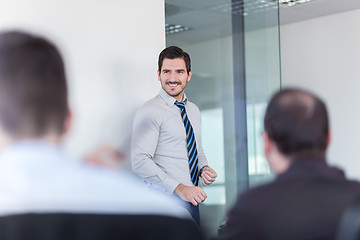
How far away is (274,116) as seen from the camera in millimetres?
1614

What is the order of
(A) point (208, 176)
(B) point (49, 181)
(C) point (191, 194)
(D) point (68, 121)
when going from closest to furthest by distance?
(B) point (49, 181) < (D) point (68, 121) < (C) point (191, 194) < (A) point (208, 176)

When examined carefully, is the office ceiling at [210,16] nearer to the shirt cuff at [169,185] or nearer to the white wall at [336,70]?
the shirt cuff at [169,185]

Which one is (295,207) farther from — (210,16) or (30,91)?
(210,16)

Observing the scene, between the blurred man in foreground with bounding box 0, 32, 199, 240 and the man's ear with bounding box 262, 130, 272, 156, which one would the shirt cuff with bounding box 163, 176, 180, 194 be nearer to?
the man's ear with bounding box 262, 130, 272, 156

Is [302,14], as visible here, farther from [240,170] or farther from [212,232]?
[212,232]

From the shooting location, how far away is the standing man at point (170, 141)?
359cm

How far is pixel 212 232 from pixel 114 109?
1456 millimetres

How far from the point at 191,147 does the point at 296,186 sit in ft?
7.69

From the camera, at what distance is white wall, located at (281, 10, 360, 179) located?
6.88 m

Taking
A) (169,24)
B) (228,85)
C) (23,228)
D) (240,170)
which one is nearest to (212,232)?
(240,170)

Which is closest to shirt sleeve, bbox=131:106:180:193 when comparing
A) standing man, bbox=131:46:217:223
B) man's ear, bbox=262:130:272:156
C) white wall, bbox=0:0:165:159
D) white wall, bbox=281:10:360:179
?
standing man, bbox=131:46:217:223

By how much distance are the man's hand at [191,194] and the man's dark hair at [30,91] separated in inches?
103

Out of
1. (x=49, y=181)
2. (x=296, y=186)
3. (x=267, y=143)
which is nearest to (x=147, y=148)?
(x=267, y=143)

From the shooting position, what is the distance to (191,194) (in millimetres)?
3557
